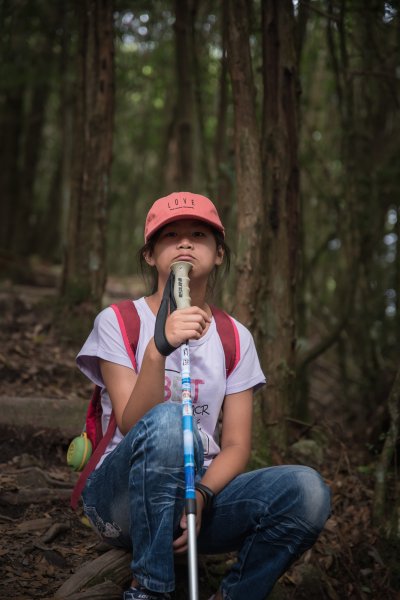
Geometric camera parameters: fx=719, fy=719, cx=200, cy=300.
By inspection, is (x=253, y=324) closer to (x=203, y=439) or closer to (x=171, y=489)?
(x=203, y=439)

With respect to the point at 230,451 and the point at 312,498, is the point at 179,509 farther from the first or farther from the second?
the point at 312,498

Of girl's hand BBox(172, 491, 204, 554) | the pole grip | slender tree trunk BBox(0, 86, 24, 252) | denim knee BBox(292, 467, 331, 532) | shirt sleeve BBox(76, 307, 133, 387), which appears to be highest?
slender tree trunk BBox(0, 86, 24, 252)

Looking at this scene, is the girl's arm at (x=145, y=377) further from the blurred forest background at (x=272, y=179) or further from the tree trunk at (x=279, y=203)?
the tree trunk at (x=279, y=203)

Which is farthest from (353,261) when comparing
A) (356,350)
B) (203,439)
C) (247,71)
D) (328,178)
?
(203,439)

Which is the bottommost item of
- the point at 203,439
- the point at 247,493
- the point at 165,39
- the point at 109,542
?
the point at 109,542

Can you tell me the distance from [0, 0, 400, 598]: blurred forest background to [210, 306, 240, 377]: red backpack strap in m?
1.36

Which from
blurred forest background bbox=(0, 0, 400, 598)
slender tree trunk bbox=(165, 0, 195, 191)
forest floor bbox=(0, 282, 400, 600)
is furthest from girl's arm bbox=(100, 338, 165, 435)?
slender tree trunk bbox=(165, 0, 195, 191)

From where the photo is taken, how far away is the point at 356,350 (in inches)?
299

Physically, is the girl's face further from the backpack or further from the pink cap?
the backpack

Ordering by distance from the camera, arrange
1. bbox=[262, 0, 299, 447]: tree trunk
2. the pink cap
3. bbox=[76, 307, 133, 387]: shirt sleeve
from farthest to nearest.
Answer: bbox=[262, 0, 299, 447]: tree trunk
the pink cap
bbox=[76, 307, 133, 387]: shirt sleeve

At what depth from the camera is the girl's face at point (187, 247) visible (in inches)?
119

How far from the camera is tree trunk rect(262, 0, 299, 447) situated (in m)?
4.67

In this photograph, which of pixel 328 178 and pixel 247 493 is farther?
pixel 328 178

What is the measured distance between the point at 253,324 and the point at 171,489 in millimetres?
2049
